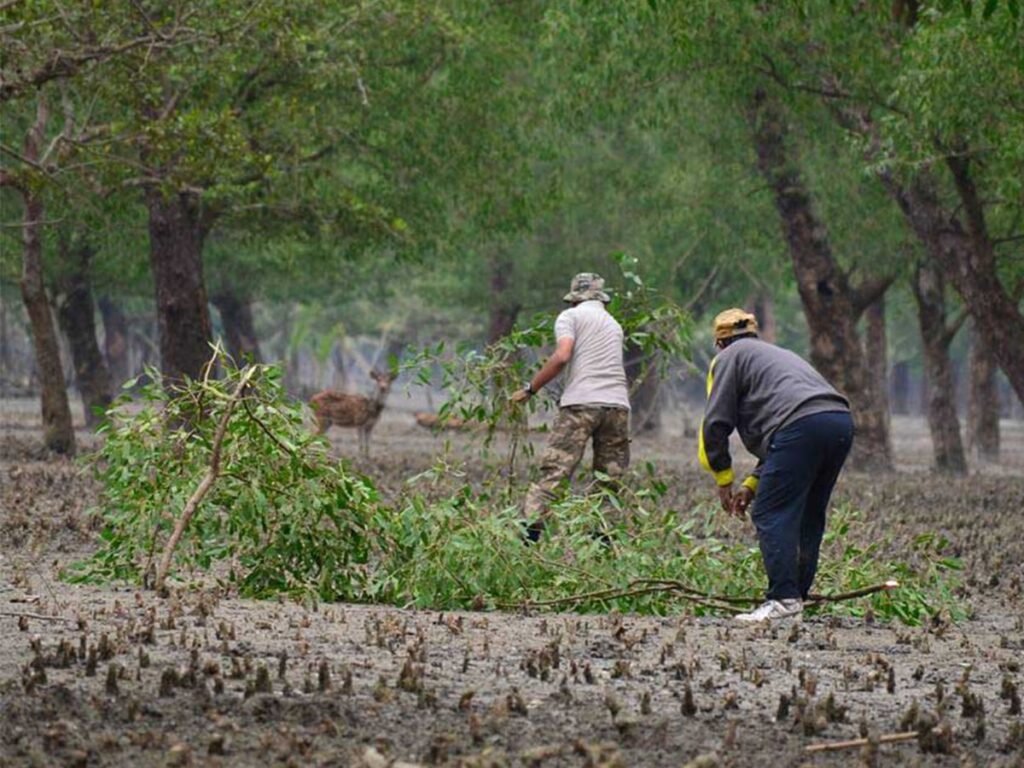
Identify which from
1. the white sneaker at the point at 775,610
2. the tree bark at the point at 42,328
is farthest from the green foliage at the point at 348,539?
the tree bark at the point at 42,328

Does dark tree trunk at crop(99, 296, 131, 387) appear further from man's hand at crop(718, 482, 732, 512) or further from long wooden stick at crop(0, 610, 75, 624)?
long wooden stick at crop(0, 610, 75, 624)

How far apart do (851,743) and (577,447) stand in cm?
629

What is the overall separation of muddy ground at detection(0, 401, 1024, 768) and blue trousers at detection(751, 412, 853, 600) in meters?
0.36

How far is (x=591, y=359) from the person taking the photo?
13117 millimetres

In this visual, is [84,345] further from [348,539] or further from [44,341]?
[348,539]

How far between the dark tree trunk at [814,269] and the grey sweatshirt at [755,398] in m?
16.5

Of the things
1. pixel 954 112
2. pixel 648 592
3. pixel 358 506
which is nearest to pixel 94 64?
pixel 954 112

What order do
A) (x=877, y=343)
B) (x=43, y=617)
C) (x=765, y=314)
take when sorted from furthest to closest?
(x=765, y=314)
(x=877, y=343)
(x=43, y=617)

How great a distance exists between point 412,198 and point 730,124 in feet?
16.1

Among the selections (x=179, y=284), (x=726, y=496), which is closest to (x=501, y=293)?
(x=179, y=284)

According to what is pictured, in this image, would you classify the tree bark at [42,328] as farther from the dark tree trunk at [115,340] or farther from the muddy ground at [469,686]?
the dark tree trunk at [115,340]

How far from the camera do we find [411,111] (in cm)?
2698

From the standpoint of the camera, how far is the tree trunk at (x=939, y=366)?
32.6 meters

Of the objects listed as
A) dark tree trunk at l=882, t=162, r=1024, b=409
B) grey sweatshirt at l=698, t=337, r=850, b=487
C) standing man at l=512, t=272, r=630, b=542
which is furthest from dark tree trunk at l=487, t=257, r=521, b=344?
grey sweatshirt at l=698, t=337, r=850, b=487
